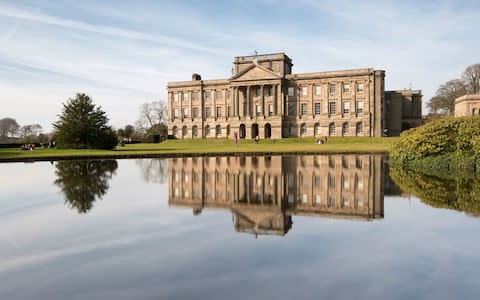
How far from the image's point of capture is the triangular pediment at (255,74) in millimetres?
65625

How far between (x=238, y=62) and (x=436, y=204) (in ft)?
215

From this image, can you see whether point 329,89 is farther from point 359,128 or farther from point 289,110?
point 359,128

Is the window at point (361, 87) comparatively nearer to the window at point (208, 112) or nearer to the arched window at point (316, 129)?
the arched window at point (316, 129)

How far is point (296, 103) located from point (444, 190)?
54862 mm

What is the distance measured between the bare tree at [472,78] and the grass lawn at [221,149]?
36.0 m

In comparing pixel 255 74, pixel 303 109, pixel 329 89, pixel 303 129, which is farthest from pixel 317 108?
pixel 255 74

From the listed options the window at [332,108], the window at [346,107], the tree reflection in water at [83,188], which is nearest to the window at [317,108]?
the window at [332,108]

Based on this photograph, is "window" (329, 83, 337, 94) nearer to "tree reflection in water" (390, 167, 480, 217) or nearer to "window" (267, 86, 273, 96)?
"window" (267, 86, 273, 96)

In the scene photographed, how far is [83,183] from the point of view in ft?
49.4

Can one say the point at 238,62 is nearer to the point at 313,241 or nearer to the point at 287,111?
the point at 287,111

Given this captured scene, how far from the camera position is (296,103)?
220ft

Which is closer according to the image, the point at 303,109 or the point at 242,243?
the point at 242,243

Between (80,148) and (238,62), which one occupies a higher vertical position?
(238,62)

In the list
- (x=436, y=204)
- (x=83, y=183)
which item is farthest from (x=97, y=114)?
(x=436, y=204)
